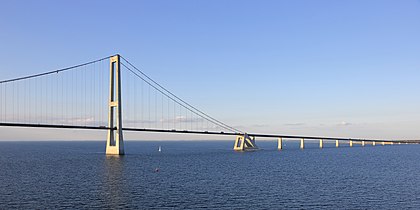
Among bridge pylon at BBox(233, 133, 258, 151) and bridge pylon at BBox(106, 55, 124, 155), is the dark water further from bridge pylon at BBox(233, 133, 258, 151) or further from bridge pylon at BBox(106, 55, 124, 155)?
bridge pylon at BBox(233, 133, 258, 151)

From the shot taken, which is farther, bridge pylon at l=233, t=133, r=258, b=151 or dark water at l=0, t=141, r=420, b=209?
bridge pylon at l=233, t=133, r=258, b=151

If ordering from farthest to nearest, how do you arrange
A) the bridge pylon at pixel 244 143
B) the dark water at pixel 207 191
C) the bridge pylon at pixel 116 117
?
the bridge pylon at pixel 244 143 < the bridge pylon at pixel 116 117 < the dark water at pixel 207 191

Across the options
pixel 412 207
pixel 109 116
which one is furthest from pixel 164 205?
pixel 109 116

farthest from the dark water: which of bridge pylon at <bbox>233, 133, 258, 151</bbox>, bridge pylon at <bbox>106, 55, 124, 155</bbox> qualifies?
bridge pylon at <bbox>233, 133, 258, 151</bbox>

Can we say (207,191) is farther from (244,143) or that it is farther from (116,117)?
(244,143)

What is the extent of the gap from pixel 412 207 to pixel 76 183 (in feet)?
122

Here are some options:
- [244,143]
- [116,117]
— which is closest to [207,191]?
[116,117]

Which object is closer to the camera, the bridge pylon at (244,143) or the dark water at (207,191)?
the dark water at (207,191)

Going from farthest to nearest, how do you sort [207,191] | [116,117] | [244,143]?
[244,143] < [116,117] < [207,191]

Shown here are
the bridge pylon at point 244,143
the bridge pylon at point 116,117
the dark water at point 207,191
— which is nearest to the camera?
the dark water at point 207,191

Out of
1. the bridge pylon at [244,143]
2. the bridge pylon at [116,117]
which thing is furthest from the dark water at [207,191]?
the bridge pylon at [244,143]

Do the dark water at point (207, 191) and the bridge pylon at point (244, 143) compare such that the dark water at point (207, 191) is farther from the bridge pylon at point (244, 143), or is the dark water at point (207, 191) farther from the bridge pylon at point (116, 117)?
the bridge pylon at point (244, 143)

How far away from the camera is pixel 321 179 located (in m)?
57.3

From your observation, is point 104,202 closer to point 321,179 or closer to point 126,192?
point 126,192
